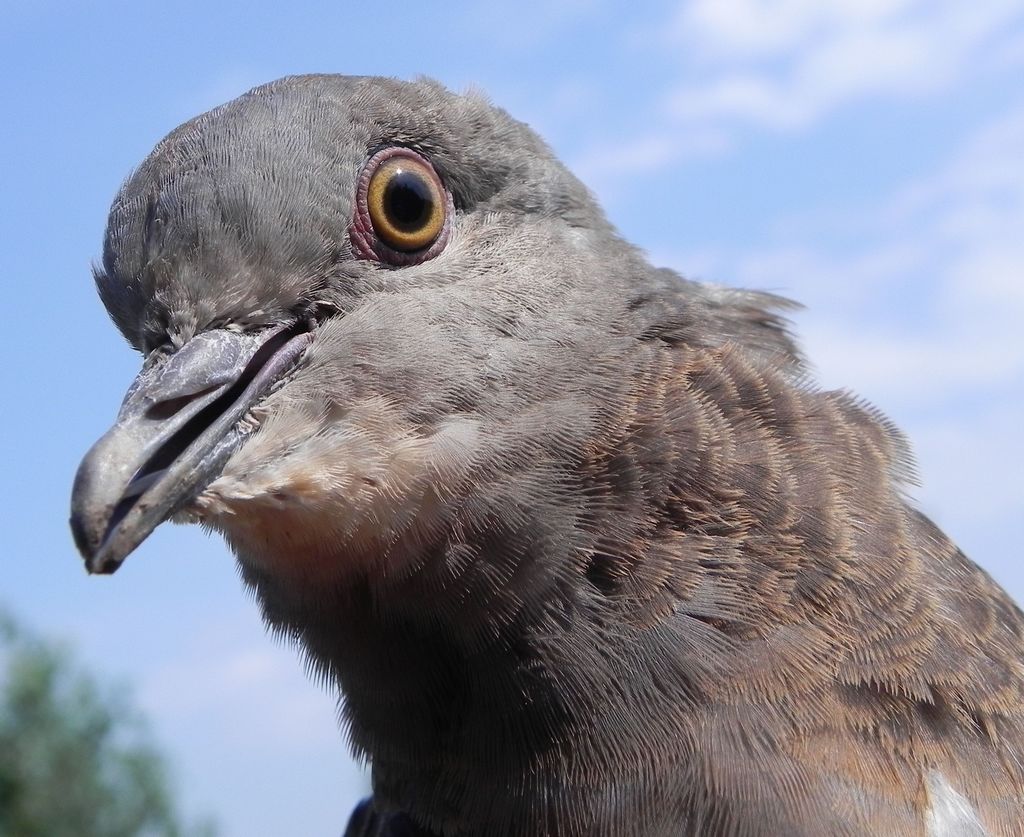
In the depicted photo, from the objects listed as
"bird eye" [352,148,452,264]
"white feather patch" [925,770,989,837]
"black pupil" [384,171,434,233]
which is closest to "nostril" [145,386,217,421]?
"bird eye" [352,148,452,264]

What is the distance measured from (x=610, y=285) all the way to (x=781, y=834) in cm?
180

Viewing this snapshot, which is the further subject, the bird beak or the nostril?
the nostril

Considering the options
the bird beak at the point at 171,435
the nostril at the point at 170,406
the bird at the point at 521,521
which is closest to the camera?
the bird beak at the point at 171,435

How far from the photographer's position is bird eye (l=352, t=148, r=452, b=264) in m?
3.40

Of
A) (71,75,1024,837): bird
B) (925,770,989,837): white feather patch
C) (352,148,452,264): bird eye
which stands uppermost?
(352,148,452,264): bird eye

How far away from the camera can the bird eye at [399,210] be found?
134 inches

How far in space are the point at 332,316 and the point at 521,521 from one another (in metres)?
0.87

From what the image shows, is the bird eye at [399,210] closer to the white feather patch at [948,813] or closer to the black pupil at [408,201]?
the black pupil at [408,201]

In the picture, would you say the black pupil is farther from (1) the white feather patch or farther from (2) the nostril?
(1) the white feather patch

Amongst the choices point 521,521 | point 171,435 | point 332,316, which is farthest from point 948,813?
point 171,435

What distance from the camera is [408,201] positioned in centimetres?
344

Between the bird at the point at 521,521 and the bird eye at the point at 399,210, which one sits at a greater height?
the bird eye at the point at 399,210

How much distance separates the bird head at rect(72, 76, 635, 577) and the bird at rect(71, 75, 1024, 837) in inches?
0.4

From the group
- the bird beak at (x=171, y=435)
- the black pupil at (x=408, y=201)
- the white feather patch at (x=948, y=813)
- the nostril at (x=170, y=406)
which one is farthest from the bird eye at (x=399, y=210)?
the white feather patch at (x=948, y=813)
